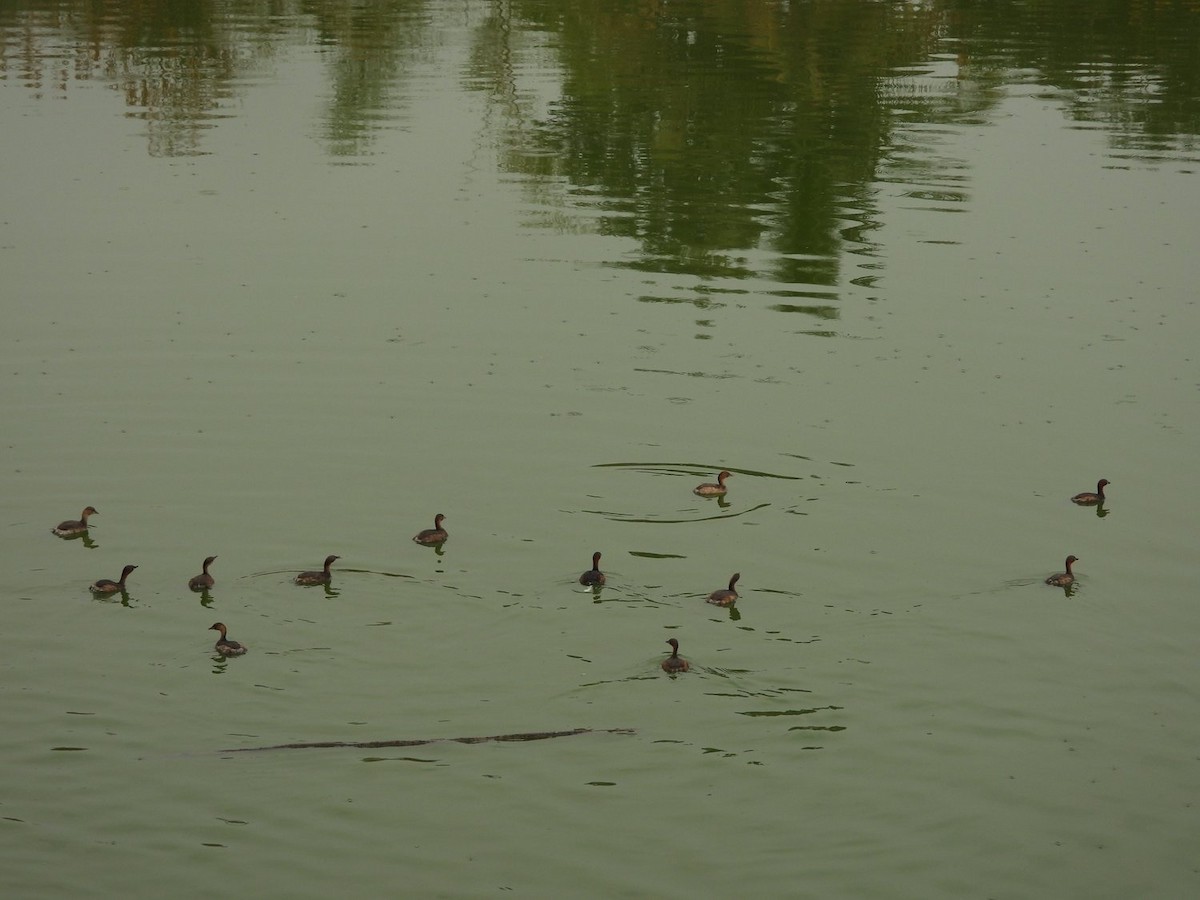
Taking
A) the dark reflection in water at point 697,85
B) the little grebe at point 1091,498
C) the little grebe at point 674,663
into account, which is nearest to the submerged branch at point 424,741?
the little grebe at point 674,663

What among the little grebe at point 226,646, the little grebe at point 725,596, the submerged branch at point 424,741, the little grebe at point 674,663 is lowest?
the submerged branch at point 424,741

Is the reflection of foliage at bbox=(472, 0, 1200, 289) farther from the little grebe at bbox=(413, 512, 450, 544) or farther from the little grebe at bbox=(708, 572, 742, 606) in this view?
the little grebe at bbox=(708, 572, 742, 606)

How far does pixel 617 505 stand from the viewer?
20.2 meters

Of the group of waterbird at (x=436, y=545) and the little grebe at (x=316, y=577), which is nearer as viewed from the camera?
the group of waterbird at (x=436, y=545)

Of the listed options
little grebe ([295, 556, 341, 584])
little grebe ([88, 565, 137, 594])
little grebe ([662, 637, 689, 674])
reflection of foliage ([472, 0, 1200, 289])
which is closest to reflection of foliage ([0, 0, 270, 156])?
reflection of foliage ([472, 0, 1200, 289])

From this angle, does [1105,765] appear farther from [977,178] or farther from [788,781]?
[977,178]

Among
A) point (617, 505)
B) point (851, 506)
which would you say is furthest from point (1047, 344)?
point (617, 505)

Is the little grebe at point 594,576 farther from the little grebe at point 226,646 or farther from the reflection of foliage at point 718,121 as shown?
the reflection of foliage at point 718,121

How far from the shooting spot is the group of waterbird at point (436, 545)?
53.9 feet

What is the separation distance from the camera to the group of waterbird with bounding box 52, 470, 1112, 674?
647 inches

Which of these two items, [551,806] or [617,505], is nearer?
[551,806]

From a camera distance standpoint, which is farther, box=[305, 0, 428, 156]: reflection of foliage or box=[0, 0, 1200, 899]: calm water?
box=[305, 0, 428, 156]: reflection of foliage

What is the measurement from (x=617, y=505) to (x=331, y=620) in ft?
14.1

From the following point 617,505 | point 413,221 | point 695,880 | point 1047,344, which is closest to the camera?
point 695,880
